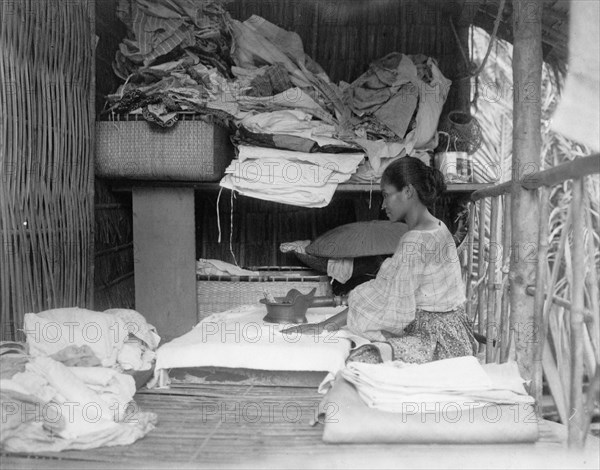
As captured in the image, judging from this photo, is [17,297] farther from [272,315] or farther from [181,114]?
[181,114]

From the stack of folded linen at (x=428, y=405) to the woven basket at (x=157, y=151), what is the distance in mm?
1838

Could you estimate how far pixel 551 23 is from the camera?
3865 millimetres

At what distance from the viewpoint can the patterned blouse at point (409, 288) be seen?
305cm

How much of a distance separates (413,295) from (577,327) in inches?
38.1

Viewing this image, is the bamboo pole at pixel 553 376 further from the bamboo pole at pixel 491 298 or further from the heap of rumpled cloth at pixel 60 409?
the heap of rumpled cloth at pixel 60 409

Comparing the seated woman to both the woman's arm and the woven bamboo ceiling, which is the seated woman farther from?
the woven bamboo ceiling

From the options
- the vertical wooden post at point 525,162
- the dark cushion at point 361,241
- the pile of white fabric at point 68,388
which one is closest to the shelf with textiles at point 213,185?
the dark cushion at point 361,241

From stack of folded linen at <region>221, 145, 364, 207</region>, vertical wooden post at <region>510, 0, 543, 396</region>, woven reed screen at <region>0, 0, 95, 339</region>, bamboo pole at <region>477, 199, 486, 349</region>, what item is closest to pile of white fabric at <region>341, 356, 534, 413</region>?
vertical wooden post at <region>510, 0, 543, 396</region>

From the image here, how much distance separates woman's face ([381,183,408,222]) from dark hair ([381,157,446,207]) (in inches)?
0.7

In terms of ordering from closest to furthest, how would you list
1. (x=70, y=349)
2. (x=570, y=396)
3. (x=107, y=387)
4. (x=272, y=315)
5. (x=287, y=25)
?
(x=570, y=396) < (x=107, y=387) < (x=70, y=349) < (x=272, y=315) < (x=287, y=25)

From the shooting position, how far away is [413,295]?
3059 millimetres

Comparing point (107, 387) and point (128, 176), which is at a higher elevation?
point (128, 176)

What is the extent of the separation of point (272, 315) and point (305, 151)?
46.5 inches

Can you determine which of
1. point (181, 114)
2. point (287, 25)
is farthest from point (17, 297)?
point (287, 25)
